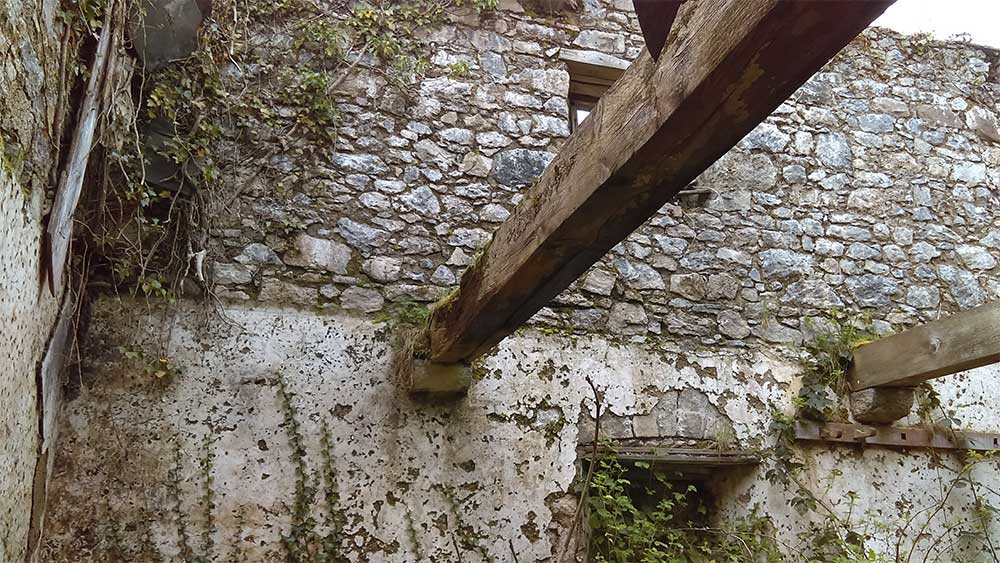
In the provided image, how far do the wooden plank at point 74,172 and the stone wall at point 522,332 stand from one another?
0.46 meters

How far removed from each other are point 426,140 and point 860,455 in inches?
96.2

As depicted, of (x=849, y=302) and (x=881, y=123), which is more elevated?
(x=881, y=123)

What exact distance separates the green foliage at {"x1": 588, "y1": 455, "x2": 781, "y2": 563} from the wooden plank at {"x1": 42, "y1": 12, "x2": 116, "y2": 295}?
2.09m

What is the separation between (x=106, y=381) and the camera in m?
2.61

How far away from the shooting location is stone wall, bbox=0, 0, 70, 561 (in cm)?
167

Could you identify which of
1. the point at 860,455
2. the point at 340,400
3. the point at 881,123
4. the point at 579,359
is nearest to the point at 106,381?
the point at 340,400

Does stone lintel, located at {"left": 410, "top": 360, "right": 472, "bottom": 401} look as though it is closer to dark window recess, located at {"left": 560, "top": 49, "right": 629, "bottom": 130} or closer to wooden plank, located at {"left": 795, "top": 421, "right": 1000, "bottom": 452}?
dark window recess, located at {"left": 560, "top": 49, "right": 629, "bottom": 130}

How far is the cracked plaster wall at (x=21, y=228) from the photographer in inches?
65.7

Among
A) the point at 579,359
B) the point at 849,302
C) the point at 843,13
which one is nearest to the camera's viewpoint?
the point at 843,13

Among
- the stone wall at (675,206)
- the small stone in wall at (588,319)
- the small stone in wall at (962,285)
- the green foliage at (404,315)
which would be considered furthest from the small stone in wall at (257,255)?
the small stone in wall at (962,285)

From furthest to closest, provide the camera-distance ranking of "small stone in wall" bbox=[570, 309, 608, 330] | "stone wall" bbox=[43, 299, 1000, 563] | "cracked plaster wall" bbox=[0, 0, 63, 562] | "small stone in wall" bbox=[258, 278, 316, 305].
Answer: "small stone in wall" bbox=[570, 309, 608, 330]
"small stone in wall" bbox=[258, 278, 316, 305]
"stone wall" bbox=[43, 299, 1000, 563]
"cracked plaster wall" bbox=[0, 0, 63, 562]

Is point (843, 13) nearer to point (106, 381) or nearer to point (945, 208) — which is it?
point (106, 381)

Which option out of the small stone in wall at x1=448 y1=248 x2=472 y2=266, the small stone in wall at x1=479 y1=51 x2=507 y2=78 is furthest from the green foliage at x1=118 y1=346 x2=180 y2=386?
the small stone in wall at x1=479 y1=51 x2=507 y2=78

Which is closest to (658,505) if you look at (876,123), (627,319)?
(627,319)
